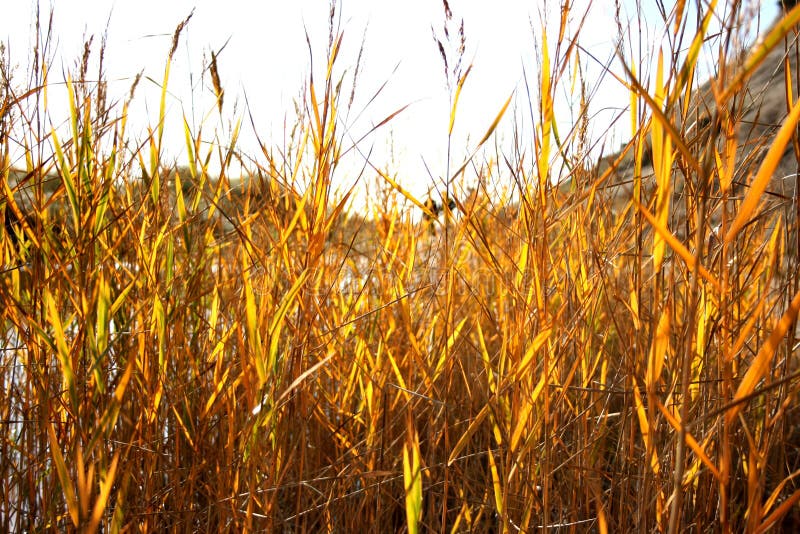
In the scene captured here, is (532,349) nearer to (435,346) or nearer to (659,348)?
(659,348)

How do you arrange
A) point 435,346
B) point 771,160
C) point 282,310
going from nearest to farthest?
point 771,160, point 282,310, point 435,346

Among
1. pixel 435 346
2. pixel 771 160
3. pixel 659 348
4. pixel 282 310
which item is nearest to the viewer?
pixel 771 160

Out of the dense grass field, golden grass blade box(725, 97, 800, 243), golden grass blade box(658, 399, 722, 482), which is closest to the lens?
golden grass blade box(725, 97, 800, 243)

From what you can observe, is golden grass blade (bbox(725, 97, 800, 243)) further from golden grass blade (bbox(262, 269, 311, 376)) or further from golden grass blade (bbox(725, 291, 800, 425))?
golden grass blade (bbox(262, 269, 311, 376))

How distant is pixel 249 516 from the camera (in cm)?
79

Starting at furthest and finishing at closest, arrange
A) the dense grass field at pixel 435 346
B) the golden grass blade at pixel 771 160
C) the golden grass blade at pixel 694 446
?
the dense grass field at pixel 435 346
the golden grass blade at pixel 694 446
the golden grass blade at pixel 771 160

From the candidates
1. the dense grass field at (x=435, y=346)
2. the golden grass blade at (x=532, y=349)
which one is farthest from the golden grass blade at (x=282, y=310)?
the golden grass blade at (x=532, y=349)

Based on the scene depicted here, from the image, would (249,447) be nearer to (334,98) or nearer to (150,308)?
(150,308)

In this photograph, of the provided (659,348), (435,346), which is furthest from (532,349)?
(435,346)

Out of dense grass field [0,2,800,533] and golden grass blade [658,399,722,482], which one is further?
dense grass field [0,2,800,533]

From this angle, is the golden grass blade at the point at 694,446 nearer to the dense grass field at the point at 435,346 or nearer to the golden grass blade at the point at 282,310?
the dense grass field at the point at 435,346

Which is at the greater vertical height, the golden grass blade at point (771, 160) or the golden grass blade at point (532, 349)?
the golden grass blade at point (771, 160)

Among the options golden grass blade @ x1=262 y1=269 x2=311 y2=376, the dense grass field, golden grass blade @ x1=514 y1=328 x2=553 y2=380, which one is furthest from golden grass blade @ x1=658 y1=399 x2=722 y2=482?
golden grass blade @ x1=262 y1=269 x2=311 y2=376

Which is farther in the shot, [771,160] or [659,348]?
[659,348]
